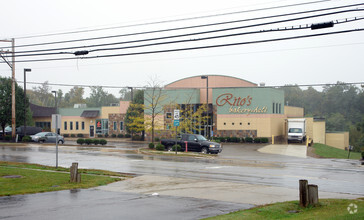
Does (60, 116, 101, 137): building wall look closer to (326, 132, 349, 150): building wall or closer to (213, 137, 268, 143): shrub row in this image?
(213, 137, 268, 143): shrub row

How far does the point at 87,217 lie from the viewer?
9508mm

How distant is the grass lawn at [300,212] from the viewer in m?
8.65

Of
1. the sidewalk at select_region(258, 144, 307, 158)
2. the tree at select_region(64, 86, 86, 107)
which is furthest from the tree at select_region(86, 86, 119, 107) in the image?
the sidewalk at select_region(258, 144, 307, 158)

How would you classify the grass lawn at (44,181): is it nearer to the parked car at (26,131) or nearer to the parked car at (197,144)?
the parked car at (197,144)

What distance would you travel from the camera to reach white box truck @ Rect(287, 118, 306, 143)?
4647 cm

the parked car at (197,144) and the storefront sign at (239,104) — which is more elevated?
the storefront sign at (239,104)

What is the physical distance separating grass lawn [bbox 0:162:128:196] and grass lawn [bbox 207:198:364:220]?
273 inches

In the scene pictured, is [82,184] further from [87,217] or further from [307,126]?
[307,126]

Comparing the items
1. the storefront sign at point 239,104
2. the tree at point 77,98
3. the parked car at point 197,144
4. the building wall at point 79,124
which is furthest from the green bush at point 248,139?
the tree at point 77,98

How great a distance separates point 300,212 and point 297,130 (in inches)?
1543

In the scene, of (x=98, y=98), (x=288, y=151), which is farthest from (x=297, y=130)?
(x=98, y=98)

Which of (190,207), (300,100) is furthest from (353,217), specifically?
(300,100)

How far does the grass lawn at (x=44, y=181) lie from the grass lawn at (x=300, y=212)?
6.93 metres

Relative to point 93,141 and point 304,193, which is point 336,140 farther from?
point 304,193
